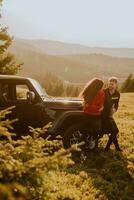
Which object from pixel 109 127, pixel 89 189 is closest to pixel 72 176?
pixel 89 189

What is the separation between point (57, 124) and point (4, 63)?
74.1 feet

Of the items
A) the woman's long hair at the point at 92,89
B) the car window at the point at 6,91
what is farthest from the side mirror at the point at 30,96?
the woman's long hair at the point at 92,89

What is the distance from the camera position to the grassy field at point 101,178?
8.37m

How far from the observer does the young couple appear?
11016mm

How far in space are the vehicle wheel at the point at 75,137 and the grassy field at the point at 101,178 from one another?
34cm

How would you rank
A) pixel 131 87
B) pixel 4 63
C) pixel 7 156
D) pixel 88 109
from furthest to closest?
1. pixel 131 87
2. pixel 4 63
3. pixel 88 109
4. pixel 7 156

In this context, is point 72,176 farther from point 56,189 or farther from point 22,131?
point 22,131

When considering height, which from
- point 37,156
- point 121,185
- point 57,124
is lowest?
point 121,185

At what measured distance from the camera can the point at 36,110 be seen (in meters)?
11.3

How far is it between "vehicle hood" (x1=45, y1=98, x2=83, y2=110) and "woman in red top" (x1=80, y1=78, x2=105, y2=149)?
517 mm

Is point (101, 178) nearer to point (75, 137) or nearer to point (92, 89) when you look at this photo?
point (75, 137)

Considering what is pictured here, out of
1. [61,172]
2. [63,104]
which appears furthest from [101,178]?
[63,104]

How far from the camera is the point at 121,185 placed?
9125 mm

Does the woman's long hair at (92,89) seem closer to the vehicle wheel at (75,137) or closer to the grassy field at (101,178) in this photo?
the vehicle wheel at (75,137)
